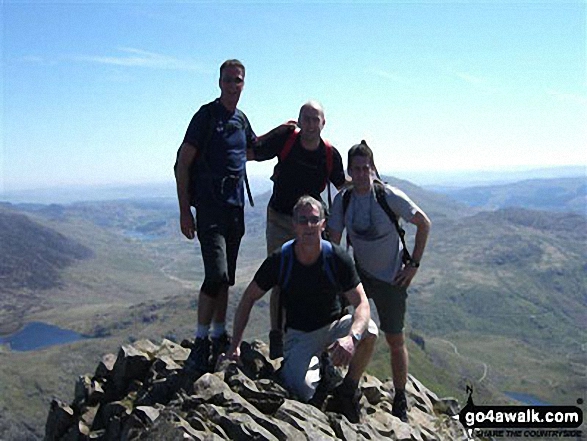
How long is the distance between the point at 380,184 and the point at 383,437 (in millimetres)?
6974

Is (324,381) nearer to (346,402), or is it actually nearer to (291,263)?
(346,402)

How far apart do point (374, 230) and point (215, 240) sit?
14.6 ft

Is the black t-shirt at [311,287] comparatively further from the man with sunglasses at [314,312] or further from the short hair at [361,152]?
the short hair at [361,152]

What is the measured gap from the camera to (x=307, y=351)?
13594 mm

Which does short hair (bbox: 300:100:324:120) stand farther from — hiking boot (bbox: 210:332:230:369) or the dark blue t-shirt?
hiking boot (bbox: 210:332:230:369)

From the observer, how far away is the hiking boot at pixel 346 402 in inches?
552

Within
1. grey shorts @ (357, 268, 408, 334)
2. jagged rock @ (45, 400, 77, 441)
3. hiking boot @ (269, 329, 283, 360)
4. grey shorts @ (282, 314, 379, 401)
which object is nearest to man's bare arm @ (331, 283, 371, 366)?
grey shorts @ (282, 314, 379, 401)

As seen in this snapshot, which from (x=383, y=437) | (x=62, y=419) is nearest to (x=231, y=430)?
(x=383, y=437)

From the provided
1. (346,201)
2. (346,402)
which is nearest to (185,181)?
(346,201)

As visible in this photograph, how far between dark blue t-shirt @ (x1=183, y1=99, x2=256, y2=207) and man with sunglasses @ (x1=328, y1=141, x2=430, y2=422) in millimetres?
3106

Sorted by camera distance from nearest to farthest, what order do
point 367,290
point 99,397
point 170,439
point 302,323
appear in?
point 170,439 → point 302,323 → point 367,290 → point 99,397

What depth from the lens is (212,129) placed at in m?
14.2

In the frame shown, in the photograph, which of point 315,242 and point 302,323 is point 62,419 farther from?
point 315,242

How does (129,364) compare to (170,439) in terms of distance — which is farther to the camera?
(129,364)
